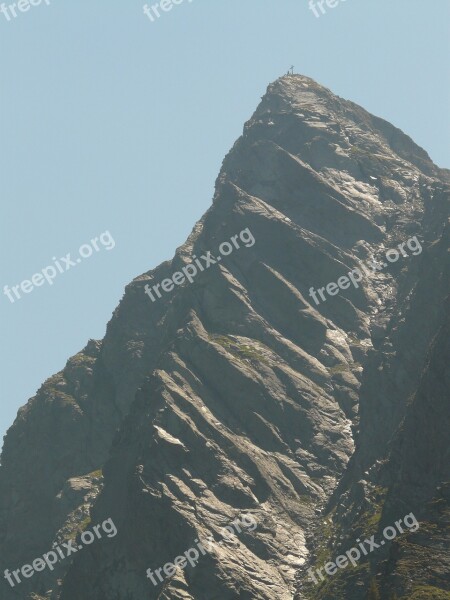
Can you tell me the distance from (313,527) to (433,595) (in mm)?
50107

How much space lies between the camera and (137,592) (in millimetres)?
174250

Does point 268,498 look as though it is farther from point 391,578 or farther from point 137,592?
point 391,578

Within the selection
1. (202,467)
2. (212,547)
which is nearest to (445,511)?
(212,547)

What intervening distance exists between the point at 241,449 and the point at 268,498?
32.6 ft

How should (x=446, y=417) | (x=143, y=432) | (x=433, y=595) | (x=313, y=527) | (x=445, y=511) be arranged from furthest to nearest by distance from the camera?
1. (x=143, y=432)
2. (x=313, y=527)
3. (x=446, y=417)
4. (x=445, y=511)
5. (x=433, y=595)

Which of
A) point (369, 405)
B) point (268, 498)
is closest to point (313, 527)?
point (268, 498)

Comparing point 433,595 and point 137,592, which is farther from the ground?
point 137,592

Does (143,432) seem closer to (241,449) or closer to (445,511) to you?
(241,449)

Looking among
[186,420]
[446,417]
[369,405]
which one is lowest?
[446,417]

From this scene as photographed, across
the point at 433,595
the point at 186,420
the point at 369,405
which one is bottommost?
the point at 433,595

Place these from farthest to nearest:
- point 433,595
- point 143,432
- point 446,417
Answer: point 143,432 → point 446,417 → point 433,595

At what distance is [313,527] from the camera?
18300 cm

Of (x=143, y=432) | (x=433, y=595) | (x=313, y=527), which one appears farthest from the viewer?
(x=143, y=432)

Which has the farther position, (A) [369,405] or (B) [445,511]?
(A) [369,405]
